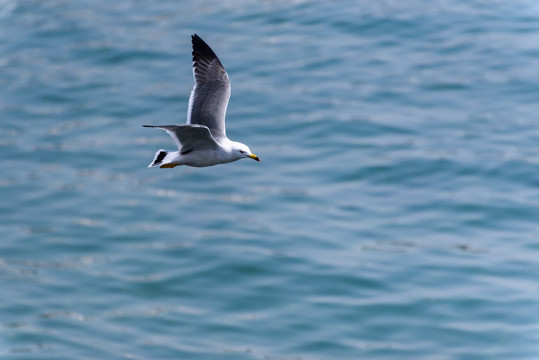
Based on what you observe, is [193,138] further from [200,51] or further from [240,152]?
[200,51]

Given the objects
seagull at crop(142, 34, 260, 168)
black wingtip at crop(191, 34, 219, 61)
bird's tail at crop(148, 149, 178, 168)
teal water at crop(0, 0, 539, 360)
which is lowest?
teal water at crop(0, 0, 539, 360)

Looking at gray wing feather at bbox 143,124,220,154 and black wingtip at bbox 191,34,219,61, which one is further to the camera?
black wingtip at bbox 191,34,219,61

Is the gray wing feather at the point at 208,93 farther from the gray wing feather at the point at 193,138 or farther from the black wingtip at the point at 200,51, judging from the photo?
the gray wing feather at the point at 193,138

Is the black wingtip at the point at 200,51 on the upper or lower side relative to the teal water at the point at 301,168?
upper

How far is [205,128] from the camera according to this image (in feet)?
38.1

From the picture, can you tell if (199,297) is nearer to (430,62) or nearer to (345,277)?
(345,277)

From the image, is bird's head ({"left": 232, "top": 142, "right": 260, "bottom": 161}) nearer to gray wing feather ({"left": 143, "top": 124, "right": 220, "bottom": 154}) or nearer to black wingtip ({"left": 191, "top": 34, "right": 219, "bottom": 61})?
gray wing feather ({"left": 143, "top": 124, "right": 220, "bottom": 154})

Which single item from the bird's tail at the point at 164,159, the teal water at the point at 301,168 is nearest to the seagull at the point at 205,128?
the bird's tail at the point at 164,159

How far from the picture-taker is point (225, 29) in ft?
110

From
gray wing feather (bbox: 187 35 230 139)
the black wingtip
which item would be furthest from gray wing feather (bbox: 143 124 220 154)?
the black wingtip

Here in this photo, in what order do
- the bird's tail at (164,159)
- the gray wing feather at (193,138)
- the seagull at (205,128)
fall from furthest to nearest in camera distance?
the bird's tail at (164,159), the seagull at (205,128), the gray wing feather at (193,138)

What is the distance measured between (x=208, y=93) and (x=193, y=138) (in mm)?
2013

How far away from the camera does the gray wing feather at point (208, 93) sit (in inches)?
530

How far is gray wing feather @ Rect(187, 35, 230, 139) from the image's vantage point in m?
13.5
